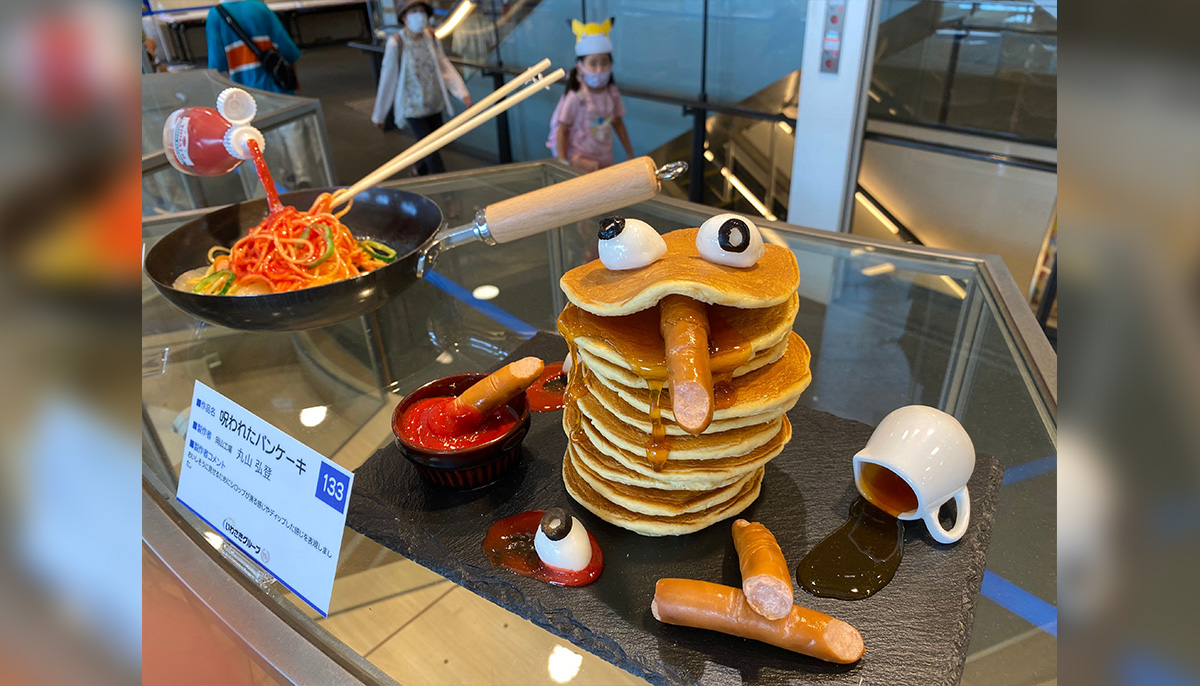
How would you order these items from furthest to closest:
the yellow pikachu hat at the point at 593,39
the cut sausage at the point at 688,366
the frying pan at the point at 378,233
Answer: the yellow pikachu hat at the point at 593,39
the frying pan at the point at 378,233
the cut sausage at the point at 688,366

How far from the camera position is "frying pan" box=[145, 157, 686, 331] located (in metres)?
1.03

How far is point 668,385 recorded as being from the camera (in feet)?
2.60

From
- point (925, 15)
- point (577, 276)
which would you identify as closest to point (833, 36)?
point (925, 15)

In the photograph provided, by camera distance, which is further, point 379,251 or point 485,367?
point 379,251

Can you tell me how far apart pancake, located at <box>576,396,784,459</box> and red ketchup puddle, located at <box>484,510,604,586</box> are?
168mm

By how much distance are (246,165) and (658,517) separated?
7.12ft

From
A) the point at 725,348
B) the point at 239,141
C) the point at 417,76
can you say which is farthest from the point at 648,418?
the point at 417,76

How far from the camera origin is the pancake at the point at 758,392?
86cm

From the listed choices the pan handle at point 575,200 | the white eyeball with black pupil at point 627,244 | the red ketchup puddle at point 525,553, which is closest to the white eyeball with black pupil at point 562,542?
the red ketchup puddle at point 525,553

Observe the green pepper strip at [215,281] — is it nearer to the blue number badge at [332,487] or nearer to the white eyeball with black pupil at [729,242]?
the blue number badge at [332,487]

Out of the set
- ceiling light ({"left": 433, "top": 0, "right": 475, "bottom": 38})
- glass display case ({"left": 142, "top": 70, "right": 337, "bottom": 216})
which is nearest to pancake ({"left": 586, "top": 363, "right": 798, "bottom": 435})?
glass display case ({"left": 142, "top": 70, "right": 337, "bottom": 216})

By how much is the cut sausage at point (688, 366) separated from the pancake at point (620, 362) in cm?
9

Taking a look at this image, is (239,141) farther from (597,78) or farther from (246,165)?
(597,78)
